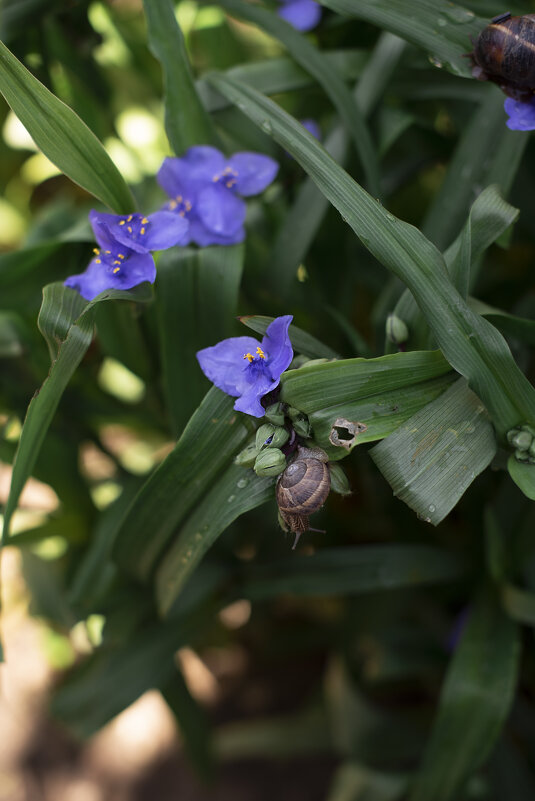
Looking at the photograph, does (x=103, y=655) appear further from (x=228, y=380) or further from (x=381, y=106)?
(x=381, y=106)

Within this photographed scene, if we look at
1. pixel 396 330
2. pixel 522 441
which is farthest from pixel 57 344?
pixel 522 441

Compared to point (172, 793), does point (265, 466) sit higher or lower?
higher

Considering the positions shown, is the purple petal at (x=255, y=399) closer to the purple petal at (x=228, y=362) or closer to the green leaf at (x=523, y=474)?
the purple petal at (x=228, y=362)

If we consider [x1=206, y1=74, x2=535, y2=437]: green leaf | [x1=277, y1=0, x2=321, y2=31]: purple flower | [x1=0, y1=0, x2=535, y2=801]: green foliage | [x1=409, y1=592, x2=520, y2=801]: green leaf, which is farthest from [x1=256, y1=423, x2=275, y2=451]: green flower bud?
[x1=277, y1=0, x2=321, y2=31]: purple flower

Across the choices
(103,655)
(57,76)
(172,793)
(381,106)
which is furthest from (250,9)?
(172,793)

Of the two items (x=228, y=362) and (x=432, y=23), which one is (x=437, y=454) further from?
(x=432, y=23)

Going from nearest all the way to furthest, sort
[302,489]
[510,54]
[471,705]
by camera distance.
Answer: [302,489] < [510,54] < [471,705]
